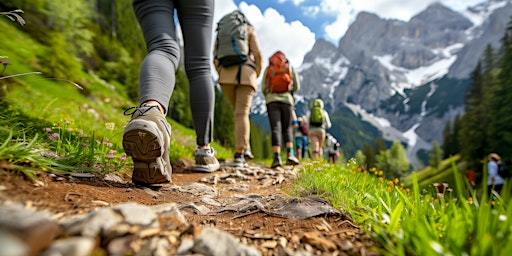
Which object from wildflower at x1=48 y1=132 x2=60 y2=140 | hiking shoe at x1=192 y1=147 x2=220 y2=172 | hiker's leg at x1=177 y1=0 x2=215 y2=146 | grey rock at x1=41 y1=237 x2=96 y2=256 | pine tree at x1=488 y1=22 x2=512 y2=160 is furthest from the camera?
pine tree at x1=488 y1=22 x2=512 y2=160

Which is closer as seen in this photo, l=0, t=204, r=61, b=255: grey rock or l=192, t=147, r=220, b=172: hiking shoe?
l=0, t=204, r=61, b=255: grey rock

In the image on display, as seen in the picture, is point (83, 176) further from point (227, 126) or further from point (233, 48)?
point (227, 126)

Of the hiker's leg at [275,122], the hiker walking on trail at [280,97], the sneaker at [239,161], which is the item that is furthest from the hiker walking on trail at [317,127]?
the sneaker at [239,161]

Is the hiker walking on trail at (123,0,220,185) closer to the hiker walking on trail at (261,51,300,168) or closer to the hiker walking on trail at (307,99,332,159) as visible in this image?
the hiker walking on trail at (261,51,300,168)

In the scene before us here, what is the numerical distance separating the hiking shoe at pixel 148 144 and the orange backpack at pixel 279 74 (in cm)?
411

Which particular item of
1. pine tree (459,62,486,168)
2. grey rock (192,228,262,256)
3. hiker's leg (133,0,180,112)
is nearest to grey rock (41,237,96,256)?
grey rock (192,228,262,256)

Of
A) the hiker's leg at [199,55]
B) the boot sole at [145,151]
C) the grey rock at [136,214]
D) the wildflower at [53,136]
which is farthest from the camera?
the hiker's leg at [199,55]

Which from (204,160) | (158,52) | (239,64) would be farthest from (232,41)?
(158,52)

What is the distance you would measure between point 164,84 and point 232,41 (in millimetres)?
2751

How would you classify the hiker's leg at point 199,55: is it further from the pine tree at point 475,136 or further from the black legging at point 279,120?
the pine tree at point 475,136

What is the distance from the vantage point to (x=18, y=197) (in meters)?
1.01

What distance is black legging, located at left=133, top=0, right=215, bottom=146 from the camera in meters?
2.13

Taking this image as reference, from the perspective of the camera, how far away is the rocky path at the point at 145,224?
678 millimetres

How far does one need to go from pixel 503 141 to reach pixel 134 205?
3837 centimetres
